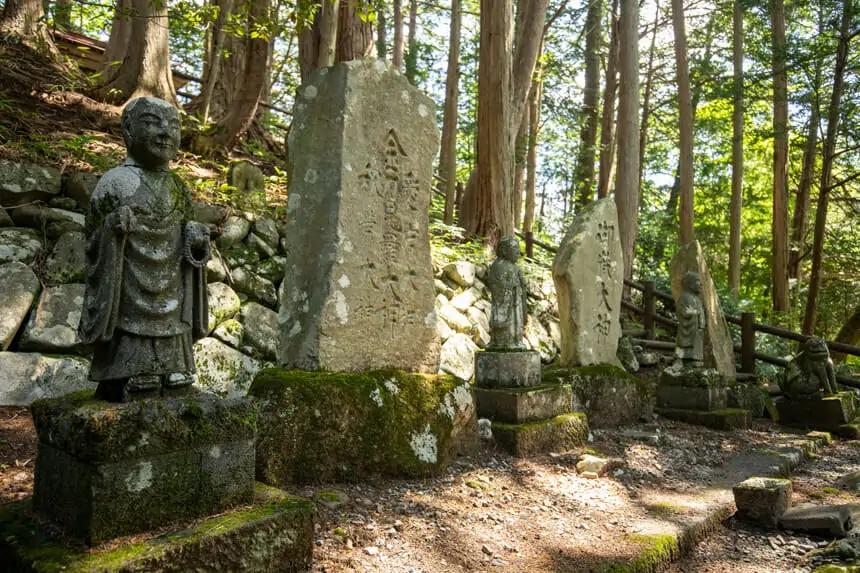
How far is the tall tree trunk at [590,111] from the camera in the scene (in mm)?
17391

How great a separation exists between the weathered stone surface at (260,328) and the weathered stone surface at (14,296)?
1889mm

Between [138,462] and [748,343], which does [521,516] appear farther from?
[748,343]

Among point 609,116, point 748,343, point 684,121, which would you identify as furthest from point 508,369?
point 609,116

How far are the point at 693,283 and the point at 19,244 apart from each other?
7.53 meters

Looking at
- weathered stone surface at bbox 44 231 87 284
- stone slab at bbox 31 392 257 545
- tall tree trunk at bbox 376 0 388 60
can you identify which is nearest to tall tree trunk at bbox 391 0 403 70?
tall tree trunk at bbox 376 0 388 60

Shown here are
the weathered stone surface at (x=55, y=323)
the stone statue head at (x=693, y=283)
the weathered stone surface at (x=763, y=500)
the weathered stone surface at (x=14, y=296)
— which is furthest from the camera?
the stone statue head at (x=693, y=283)

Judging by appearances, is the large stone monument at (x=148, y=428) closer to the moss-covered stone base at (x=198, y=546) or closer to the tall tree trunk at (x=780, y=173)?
the moss-covered stone base at (x=198, y=546)

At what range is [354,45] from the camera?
835cm

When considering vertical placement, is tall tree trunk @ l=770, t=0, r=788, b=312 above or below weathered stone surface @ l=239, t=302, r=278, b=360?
above

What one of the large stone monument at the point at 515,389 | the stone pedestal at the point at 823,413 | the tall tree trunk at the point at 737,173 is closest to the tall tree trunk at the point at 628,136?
the stone pedestal at the point at 823,413

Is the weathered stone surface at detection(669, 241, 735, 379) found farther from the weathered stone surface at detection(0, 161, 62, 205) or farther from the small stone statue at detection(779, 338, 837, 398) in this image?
the weathered stone surface at detection(0, 161, 62, 205)

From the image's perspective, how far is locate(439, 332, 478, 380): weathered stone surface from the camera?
7.53 m

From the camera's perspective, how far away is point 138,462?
2.38 metres

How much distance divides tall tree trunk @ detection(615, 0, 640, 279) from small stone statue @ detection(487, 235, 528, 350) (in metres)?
5.68
